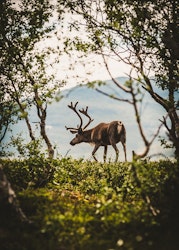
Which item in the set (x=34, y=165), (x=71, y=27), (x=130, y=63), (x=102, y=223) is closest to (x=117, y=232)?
(x=102, y=223)

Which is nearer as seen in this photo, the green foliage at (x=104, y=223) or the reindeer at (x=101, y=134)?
the green foliage at (x=104, y=223)

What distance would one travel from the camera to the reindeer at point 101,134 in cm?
2142

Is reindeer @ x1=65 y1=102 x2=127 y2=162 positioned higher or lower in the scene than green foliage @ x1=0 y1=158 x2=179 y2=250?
higher

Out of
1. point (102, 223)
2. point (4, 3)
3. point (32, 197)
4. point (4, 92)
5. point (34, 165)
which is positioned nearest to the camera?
point (102, 223)

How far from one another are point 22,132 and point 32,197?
15226mm

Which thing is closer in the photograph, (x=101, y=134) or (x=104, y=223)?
(x=104, y=223)

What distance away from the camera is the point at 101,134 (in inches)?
875

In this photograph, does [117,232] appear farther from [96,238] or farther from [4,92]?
[4,92]

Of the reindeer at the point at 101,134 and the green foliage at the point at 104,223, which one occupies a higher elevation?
the reindeer at the point at 101,134

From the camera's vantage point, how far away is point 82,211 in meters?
6.57

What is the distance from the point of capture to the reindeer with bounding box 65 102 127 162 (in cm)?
2142

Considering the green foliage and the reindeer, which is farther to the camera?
the reindeer

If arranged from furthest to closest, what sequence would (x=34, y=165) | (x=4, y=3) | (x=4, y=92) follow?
(x=4, y=92) → (x=4, y=3) → (x=34, y=165)

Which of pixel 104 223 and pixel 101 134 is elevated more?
pixel 101 134
